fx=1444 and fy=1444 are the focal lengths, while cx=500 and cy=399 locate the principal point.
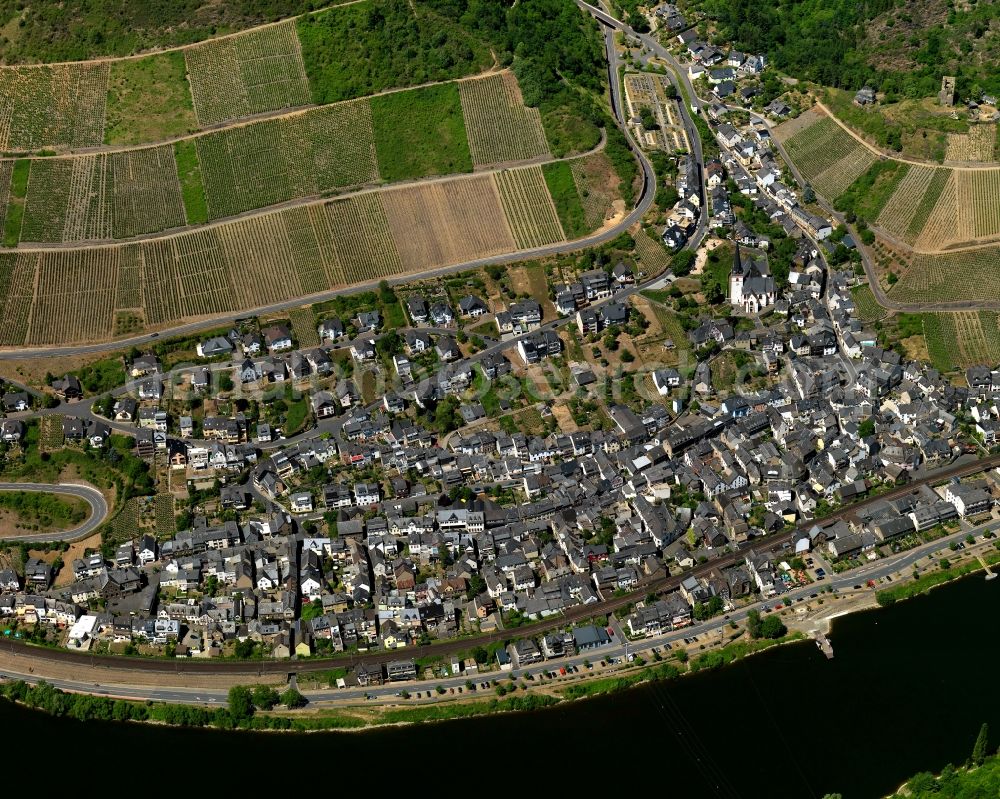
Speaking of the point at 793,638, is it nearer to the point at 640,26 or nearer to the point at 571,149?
the point at 571,149

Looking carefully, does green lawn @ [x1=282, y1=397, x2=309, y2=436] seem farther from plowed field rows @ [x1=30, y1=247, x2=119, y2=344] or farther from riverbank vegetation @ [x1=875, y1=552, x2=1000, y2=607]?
riverbank vegetation @ [x1=875, y1=552, x2=1000, y2=607]

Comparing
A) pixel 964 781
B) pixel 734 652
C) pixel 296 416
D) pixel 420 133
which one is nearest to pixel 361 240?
pixel 420 133

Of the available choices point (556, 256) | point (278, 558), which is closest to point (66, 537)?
point (278, 558)

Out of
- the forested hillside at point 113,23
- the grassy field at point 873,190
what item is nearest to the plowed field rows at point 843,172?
the grassy field at point 873,190

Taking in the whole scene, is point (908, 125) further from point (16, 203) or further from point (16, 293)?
point (16, 203)

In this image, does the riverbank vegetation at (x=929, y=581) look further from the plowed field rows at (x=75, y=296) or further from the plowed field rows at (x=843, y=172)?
the plowed field rows at (x=75, y=296)

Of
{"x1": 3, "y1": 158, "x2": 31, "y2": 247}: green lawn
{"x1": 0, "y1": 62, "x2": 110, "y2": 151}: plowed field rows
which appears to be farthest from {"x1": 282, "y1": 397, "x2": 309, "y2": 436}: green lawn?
{"x1": 0, "y1": 62, "x2": 110, "y2": 151}: plowed field rows
